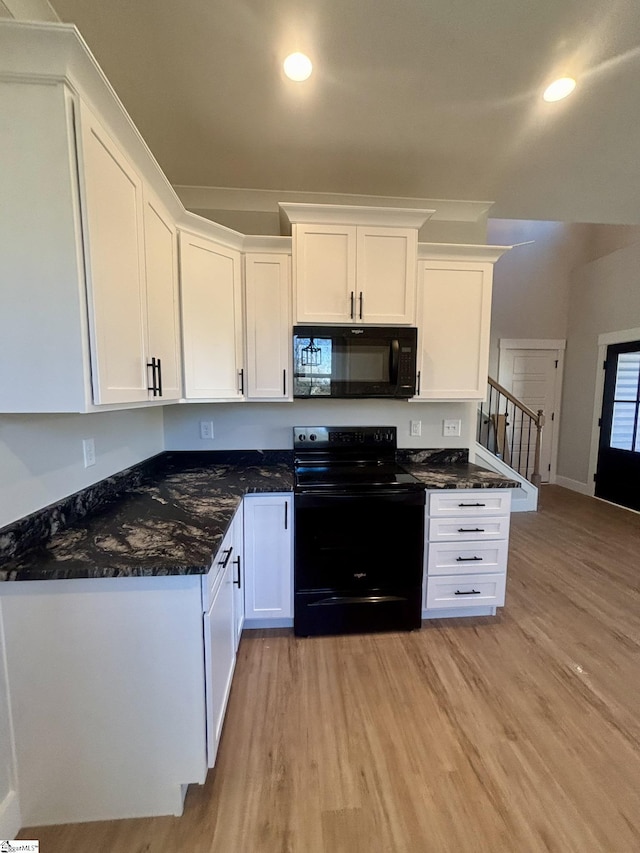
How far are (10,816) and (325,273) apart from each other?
2554 mm

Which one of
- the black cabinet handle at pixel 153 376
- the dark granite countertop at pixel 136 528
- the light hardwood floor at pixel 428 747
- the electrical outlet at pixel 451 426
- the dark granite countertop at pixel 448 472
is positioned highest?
the black cabinet handle at pixel 153 376

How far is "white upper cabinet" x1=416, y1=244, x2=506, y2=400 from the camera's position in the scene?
226 cm

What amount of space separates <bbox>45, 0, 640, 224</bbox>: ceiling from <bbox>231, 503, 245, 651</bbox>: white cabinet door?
205cm

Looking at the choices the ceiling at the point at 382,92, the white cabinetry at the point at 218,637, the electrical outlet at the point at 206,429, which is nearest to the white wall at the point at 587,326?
the ceiling at the point at 382,92

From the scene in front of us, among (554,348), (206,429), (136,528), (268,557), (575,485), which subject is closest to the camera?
(136,528)

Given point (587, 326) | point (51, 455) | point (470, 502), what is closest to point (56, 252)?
point (51, 455)

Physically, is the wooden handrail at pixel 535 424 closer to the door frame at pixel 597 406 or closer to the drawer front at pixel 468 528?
the door frame at pixel 597 406

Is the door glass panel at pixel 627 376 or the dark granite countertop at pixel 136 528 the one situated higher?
the door glass panel at pixel 627 376

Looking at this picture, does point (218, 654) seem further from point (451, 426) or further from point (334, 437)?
point (451, 426)

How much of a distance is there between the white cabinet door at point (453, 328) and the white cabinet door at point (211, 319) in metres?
1.15

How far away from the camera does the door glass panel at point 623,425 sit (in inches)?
174

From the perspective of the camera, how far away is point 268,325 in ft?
7.22

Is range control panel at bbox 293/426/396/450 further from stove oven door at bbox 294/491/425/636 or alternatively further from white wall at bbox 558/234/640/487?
white wall at bbox 558/234/640/487

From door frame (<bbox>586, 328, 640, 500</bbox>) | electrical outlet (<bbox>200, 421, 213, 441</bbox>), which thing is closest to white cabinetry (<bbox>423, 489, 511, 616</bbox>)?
electrical outlet (<bbox>200, 421, 213, 441</bbox>)
